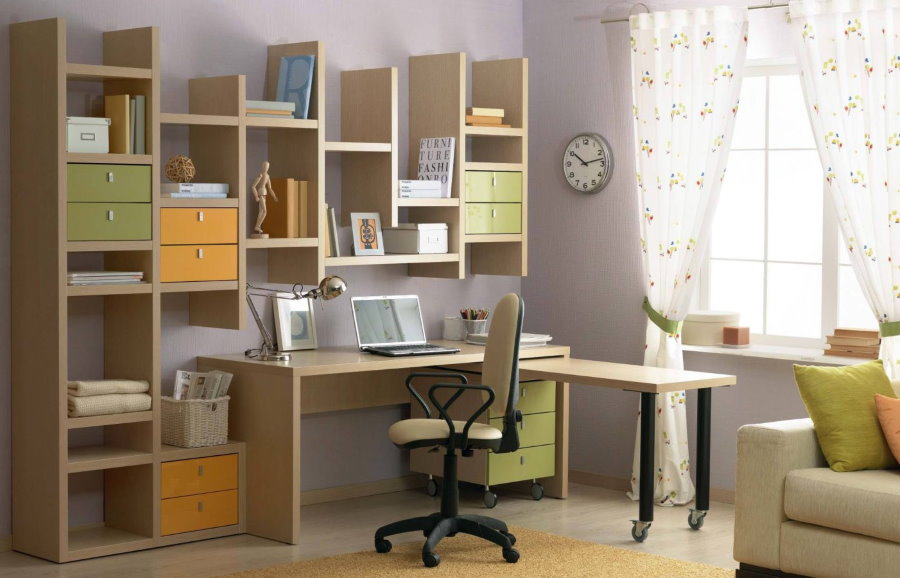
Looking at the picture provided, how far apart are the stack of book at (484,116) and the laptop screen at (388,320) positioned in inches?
33.0

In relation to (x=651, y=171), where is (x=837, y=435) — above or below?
below

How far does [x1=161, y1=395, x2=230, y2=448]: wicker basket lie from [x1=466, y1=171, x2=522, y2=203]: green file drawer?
152 cm

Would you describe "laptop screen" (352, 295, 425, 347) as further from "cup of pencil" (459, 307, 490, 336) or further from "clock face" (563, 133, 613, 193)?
"clock face" (563, 133, 613, 193)

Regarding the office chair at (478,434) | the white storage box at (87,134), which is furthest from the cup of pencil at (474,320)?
the white storage box at (87,134)

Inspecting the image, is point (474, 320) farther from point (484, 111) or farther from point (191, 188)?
point (191, 188)

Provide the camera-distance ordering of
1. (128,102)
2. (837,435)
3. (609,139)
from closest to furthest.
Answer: (837,435)
(128,102)
(609,139)

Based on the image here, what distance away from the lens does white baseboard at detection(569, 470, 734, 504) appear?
18.5ft

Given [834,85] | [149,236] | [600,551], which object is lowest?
[600,551]

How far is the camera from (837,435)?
423 cm

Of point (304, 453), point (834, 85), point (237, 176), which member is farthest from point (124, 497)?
point (834, 85)

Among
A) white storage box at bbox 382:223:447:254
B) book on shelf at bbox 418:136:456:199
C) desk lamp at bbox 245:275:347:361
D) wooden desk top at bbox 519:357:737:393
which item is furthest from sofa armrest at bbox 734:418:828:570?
book on shelf at bbox 418:136:456:199

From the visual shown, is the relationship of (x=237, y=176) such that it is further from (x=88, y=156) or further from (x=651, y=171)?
(x=651, y=171)

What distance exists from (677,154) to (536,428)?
1372 millimetres

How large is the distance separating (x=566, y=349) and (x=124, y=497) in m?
2.08
